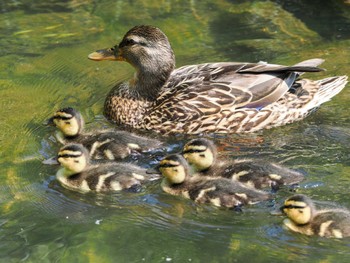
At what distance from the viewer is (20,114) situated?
24.3 feet

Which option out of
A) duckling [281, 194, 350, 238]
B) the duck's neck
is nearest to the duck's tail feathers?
the duck's neck

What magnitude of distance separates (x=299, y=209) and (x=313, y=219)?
160mm

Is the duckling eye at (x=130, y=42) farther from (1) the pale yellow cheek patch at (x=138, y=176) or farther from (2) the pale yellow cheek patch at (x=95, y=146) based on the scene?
(1) the pale yellow cheek patch at (x=138, y=176)

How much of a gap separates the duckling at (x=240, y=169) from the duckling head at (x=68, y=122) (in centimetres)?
102

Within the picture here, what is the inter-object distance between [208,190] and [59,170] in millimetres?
1208

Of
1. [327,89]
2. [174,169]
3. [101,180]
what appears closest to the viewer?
[174,169]

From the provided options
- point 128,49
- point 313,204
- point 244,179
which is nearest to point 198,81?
point 128,49

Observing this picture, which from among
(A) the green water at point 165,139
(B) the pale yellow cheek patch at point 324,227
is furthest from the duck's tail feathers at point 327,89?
(B) the pale yellow cheek patch at point 324,227

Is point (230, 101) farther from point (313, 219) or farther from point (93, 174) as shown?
point (313, 219)

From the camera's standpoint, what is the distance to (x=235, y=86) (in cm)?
709

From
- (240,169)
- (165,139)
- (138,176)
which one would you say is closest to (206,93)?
(165,139)

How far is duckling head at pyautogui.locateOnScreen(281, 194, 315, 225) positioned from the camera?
532 centimetres

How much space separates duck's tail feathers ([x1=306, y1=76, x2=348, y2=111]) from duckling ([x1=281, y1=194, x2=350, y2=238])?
76.8 inches

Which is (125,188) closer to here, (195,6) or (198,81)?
(198,81)
